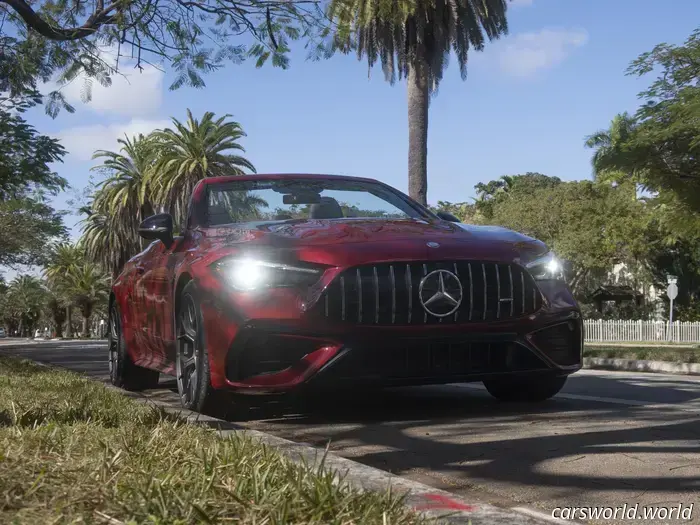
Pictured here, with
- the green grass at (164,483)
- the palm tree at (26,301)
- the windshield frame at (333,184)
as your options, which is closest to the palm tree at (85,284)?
the palm tree at (26,301)

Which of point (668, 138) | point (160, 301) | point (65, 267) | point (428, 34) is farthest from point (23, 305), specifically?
point (160, 301)

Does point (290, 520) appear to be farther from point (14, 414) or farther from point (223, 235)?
point (223, 235)

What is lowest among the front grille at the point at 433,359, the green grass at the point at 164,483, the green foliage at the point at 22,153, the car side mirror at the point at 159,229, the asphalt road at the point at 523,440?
the asphalt road at the point at 523,440

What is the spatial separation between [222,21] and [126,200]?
131 feet

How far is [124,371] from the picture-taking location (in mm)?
8461

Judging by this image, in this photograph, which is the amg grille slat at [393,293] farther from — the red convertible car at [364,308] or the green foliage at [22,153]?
the green foliage at [22,153]

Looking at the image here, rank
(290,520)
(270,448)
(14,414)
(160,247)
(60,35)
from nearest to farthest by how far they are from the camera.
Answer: (290,520)
(270,448)
(14,414)
(160,247)
(60,35)

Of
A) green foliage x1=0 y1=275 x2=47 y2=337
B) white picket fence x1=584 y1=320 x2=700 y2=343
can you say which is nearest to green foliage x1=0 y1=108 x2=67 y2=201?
white picket fence x1=584 y1=320 x2=700 y2=343

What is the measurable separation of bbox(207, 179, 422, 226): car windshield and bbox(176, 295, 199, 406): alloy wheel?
89 centimetres

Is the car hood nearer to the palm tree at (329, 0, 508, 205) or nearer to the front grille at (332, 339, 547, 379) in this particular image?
the front grille at (332, 339, 547, 379)

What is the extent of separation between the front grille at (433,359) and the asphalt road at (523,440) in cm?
32

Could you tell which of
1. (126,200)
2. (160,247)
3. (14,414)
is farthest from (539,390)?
(126,200)

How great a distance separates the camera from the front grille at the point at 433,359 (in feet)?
17.7

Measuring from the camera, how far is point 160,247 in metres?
7.38
